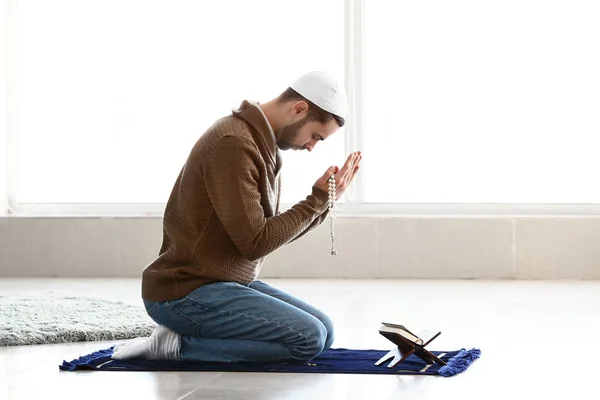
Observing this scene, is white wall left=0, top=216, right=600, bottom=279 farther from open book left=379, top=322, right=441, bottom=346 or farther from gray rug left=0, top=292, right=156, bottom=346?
open book left=379, top=322, right=441, bottom=346

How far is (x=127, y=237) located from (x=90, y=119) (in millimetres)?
875

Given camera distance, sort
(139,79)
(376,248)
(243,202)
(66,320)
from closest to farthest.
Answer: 1. (243,202)
2. (66,320)
3. (376,248)
4. (139,79)

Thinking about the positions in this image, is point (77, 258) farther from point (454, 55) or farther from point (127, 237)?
point (454, 55)

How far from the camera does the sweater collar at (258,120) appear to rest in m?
2.87

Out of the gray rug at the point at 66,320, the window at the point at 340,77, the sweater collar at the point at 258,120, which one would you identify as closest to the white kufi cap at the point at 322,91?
the sweater collar at the point at 258,120

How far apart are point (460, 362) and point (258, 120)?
3.00 feet

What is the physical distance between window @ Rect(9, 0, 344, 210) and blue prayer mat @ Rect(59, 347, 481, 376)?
125 inches

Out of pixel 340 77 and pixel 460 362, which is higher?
pixel 340 77

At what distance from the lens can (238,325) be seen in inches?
113

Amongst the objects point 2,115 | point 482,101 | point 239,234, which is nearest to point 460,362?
point 239,234

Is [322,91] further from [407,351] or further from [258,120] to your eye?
[407,351]

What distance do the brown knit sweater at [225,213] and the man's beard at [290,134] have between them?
1.7 inches

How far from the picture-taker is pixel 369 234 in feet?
19.0

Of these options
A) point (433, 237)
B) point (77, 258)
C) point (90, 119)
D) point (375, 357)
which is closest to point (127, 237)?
point (77, 258)
